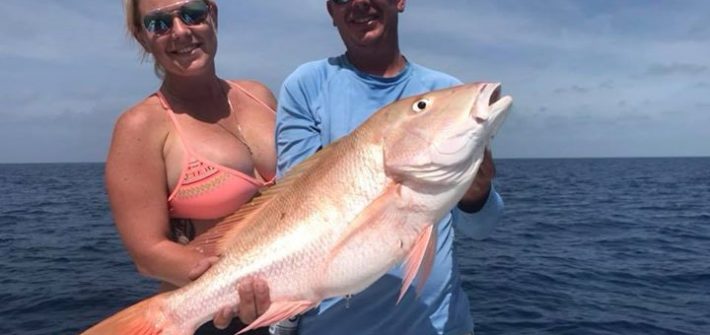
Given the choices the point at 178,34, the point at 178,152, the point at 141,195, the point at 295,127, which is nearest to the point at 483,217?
the point at 295,127

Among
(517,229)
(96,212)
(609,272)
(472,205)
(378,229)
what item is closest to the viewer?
(378,229)

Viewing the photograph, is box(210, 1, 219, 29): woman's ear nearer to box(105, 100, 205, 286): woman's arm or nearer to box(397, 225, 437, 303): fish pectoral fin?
box(105, 100, 205, 286): woman's arm

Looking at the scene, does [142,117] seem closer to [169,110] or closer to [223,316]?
[169,110]

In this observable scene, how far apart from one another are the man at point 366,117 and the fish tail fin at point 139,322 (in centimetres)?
75

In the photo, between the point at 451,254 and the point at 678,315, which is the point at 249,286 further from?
the point at 678,315

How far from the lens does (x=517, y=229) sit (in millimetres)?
22359

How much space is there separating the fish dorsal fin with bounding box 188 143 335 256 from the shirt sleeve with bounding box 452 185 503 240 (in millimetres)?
947

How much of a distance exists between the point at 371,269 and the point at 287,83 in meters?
1.21

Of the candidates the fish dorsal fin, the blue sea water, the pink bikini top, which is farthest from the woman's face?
the blue sea water

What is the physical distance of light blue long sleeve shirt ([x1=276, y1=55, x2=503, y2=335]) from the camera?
3.32 metres

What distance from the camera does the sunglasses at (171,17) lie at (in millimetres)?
3652

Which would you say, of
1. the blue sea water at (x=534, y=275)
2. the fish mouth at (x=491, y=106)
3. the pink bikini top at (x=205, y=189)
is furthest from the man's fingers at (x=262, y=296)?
the blue sea water at (x=534, y=275)

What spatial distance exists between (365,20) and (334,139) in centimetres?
67

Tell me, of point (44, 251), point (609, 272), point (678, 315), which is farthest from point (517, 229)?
point (44, 251)
